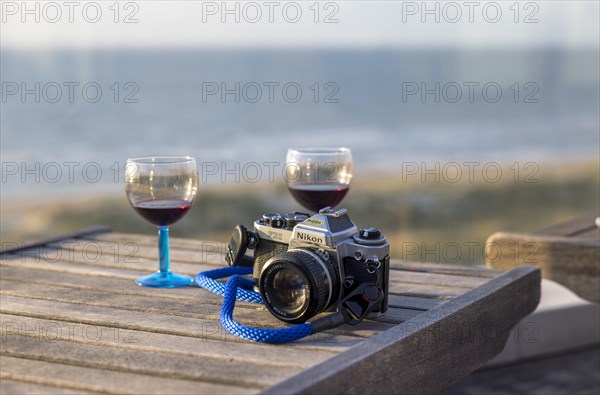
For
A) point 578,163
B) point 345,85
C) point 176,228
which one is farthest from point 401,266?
point 345,85

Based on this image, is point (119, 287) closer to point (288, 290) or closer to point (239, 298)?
point (239, 298)

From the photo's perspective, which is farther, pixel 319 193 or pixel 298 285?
pixel 319 193

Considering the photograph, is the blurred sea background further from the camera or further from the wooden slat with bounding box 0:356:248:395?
the wooden slat with bounding box 0:356:248:395

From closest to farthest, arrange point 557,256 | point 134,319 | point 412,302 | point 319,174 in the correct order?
1. point 134,319
2. point 412,302
3. point 319,174
4. point 557,256

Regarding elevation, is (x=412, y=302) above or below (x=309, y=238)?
below

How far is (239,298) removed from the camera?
5.55 ft

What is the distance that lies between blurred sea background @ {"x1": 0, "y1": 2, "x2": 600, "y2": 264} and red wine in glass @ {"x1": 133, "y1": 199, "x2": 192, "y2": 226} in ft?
23.4

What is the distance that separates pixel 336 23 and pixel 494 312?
20.6m

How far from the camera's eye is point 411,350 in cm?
141

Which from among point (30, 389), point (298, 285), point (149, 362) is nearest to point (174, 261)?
point (298, 285)

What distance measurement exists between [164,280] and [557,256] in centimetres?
122

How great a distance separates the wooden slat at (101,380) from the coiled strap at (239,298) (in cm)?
21

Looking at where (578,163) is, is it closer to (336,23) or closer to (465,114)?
(465,114)

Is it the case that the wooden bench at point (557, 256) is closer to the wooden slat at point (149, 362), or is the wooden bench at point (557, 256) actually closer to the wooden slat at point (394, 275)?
the wooden slat at point (394, 275)
